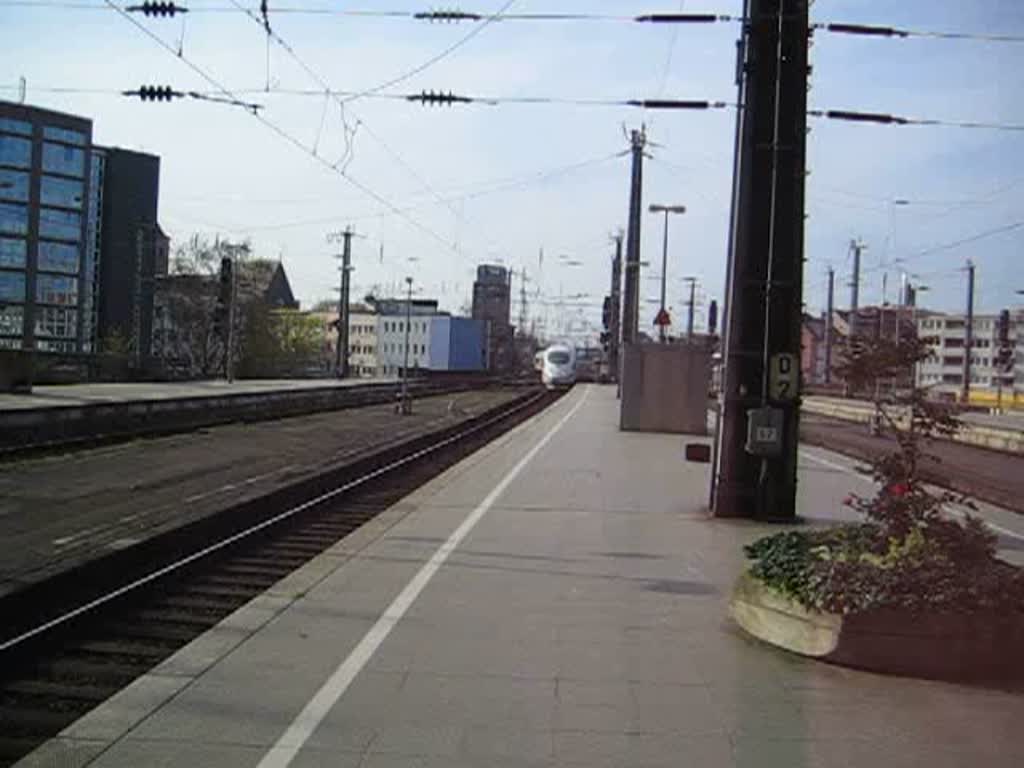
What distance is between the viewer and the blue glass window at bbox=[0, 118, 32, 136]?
75.0 meters

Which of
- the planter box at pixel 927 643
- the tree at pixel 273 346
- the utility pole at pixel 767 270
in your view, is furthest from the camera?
the tree at pixel 273 346

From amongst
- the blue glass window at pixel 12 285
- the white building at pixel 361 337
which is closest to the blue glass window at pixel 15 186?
the blue glass window at pixel 12 285

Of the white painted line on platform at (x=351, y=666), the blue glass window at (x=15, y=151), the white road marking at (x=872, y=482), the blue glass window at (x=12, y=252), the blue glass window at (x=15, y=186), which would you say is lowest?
A: the white painted line on platform at (x=351, y=666)

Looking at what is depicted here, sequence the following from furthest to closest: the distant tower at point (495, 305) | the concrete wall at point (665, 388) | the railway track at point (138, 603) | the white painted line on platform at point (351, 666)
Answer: the distant tower at point (495, 305)
the concrete wall at point (665, 388)
the railway track at point (138, 603)
the white painted line on platform at point (351, 666)

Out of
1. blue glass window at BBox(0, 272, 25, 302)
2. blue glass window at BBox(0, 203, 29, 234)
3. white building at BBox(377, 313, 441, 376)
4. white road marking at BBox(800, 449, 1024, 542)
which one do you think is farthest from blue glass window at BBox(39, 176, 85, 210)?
white road marking at BBox(800, 449, 1024, 542)

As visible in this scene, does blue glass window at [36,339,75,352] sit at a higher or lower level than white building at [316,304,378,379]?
lower

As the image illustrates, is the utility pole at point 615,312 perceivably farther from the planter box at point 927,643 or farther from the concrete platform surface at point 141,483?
the planter box at point 927,643

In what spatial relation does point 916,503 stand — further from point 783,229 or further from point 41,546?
point 41,546

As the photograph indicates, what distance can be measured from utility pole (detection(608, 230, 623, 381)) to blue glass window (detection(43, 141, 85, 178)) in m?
36.7

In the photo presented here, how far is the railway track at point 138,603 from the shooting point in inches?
284

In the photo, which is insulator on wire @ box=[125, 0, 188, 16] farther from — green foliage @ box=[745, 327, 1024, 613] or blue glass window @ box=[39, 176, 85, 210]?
blue glass window @ box=[39, 176, 85, 210]

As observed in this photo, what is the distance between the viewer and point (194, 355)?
251 feet

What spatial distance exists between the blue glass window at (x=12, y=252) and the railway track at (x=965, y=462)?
55570 millimetres

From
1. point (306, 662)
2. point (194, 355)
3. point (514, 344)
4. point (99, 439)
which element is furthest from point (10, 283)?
point (306, 662)
